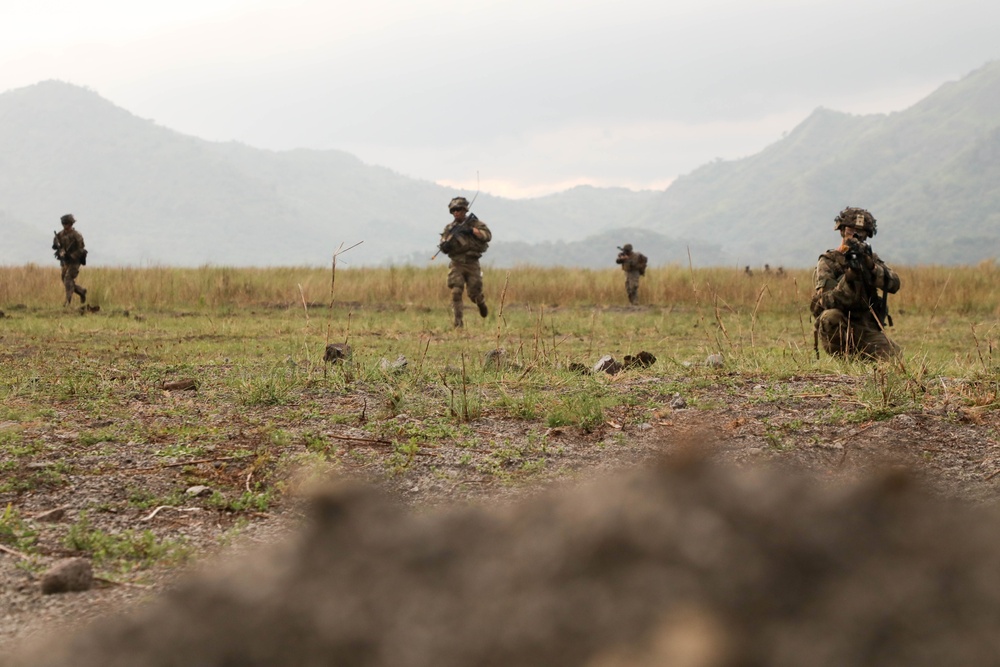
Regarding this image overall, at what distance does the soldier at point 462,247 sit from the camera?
1345 centimetres

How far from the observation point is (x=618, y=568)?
754mm

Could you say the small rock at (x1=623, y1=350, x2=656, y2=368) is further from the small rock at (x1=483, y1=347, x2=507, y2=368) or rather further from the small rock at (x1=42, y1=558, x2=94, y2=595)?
the small rock at (x1=42, y1=558, x2=94, y2=595)

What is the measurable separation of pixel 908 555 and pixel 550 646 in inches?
11.1

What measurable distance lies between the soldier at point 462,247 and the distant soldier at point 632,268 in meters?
5.11

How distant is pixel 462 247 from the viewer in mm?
13531

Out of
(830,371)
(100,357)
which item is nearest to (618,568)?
(830,371)

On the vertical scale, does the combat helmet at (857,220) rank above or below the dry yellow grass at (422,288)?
above

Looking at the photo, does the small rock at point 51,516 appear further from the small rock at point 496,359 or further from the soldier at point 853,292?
the soldier at point 853,292

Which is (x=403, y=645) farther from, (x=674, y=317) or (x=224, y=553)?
(x=674, y=317)

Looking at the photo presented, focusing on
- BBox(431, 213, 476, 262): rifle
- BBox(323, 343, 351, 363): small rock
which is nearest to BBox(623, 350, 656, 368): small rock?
BBox(323, 343, 351, 363): small rock

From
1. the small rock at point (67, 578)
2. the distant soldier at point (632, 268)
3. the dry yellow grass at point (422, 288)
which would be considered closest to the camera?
the small rock at point (67, 578)

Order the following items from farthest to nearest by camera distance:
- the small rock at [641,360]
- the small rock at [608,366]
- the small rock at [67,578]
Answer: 1. the small rock at [641,360]
2. the small rock at [608,366]
3. the small rock at [67,578]

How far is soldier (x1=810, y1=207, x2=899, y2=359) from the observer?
7473 millimetres

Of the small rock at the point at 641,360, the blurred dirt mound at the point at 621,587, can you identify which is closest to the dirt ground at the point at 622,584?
the blurred dirt mound at the point at 621,587
